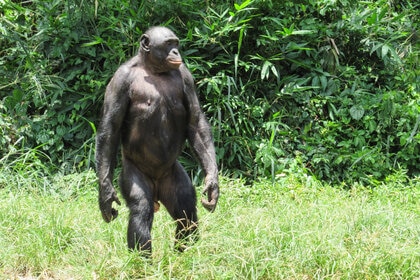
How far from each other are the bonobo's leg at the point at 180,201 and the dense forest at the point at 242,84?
2541 millimetres

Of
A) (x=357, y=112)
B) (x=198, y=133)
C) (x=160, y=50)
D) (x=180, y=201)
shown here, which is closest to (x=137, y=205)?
(x=180, y=201)

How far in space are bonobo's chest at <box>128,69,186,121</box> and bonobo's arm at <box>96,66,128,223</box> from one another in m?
0.06

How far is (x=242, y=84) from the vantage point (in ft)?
23.5

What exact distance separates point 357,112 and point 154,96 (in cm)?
366

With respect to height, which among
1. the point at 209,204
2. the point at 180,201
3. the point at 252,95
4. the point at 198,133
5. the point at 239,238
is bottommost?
the point at 252,95

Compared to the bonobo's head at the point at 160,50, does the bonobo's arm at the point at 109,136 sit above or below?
below

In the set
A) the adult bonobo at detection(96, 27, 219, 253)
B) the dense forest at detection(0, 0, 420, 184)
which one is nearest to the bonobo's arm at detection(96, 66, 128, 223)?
the adult bonobo at detection(96, 27, 219, 253)

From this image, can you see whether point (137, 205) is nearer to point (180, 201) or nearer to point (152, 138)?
point (180, 201)

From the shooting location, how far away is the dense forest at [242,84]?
6.83m

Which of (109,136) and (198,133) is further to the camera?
(198,133)

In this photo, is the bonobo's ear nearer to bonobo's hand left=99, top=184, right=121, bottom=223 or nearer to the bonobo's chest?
the bonobo's chest

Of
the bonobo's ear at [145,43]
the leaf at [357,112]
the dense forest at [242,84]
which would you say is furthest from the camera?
the leaf at [357,112]

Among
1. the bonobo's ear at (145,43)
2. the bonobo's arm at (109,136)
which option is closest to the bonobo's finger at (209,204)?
the bonobo's arm at (109,136)

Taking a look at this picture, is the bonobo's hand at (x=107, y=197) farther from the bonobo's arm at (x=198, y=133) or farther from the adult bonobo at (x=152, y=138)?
the bonobo's arm at (x=198, y=133)
